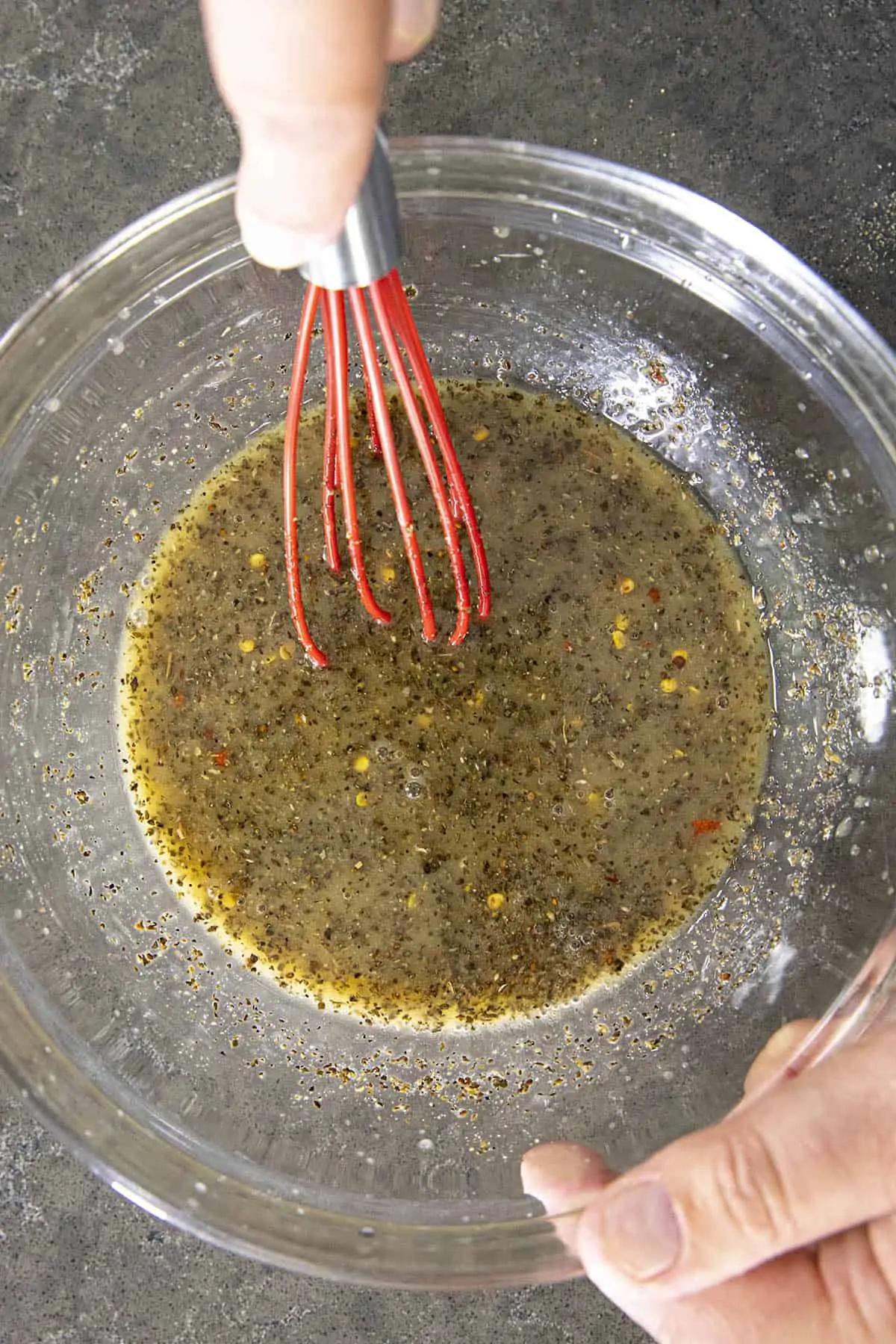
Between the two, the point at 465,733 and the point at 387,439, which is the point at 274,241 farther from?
the point at 465,733

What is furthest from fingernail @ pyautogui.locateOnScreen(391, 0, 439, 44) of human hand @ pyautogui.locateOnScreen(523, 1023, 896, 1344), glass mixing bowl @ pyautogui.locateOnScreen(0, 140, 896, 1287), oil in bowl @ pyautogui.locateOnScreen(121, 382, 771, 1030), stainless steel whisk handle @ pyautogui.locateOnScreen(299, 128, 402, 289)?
human hand @ pyautogui.locateOnScreen(523, 1023, 896, 1344)

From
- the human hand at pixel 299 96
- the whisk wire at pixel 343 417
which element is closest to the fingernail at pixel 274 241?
the human hand at pixel 299 96

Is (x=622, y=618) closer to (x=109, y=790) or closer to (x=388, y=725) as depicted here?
(x=388, y=725)

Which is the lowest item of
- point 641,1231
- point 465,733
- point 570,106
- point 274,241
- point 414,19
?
point 641,1231

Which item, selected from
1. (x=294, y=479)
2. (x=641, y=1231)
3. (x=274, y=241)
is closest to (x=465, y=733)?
(x=294, y=479)

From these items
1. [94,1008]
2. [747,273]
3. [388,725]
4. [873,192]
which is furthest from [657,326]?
[94,1008]
